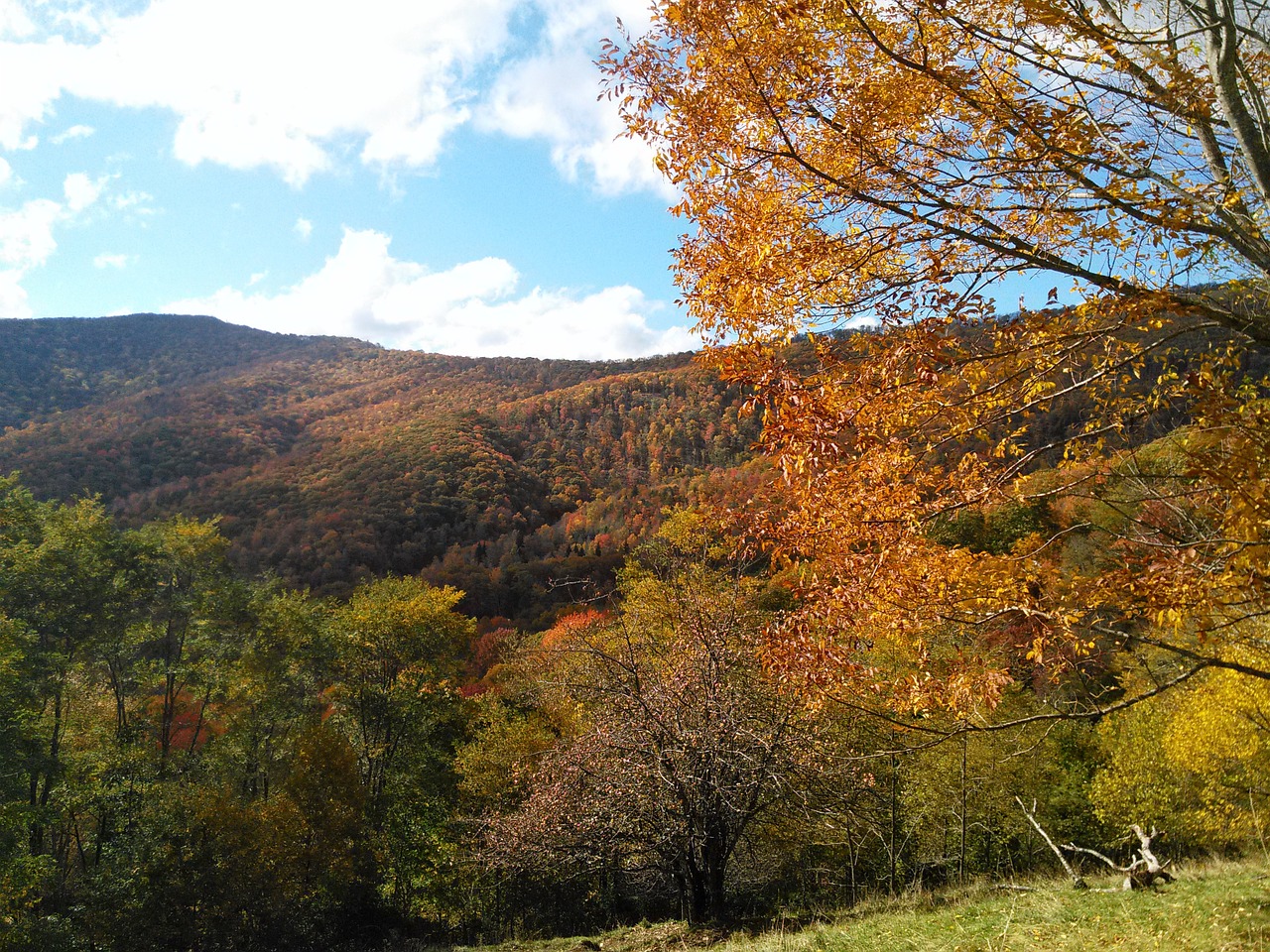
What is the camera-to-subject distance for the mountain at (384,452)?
55.5m

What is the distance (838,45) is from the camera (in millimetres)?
3873

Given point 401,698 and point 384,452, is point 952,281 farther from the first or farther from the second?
point 384,452

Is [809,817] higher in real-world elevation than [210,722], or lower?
higher

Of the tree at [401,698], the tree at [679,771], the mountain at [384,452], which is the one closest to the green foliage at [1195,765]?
the tree at [679,771]

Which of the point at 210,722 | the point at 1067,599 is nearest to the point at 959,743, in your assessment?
the point at 1067,599

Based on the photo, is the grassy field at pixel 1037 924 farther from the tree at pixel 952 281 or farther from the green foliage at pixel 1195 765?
the green foliage at pixel 1195 765

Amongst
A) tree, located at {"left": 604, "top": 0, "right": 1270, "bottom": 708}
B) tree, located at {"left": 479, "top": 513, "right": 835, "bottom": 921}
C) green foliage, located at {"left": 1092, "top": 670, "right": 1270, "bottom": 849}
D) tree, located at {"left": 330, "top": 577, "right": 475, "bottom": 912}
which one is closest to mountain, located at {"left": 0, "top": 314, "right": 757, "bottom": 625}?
tree, located at {"left": 330, "top": 577, "right": 475, "bottom": 912}

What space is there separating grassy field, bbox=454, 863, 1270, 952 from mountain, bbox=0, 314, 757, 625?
25.2 metres

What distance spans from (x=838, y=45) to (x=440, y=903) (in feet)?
72.6

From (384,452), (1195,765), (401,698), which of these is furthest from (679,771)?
(384,452)

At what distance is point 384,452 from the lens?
76.3 meters

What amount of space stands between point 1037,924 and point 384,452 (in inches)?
3024

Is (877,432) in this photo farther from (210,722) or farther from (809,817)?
(210,722)

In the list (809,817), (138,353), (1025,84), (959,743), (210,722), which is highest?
(138,353)
